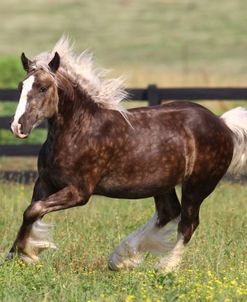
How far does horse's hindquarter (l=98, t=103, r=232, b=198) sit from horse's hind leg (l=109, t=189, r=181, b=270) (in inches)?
15.9

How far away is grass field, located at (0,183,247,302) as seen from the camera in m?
7.30

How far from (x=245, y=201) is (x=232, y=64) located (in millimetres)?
28879

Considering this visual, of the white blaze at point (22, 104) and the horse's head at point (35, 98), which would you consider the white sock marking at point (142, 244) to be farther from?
the white blaze at point (22, 104)

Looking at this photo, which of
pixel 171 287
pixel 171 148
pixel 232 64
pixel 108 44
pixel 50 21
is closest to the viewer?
pixel 171 287

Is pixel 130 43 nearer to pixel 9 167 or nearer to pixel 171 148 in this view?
pixel 9 167

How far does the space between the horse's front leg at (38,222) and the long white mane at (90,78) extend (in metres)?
0.85

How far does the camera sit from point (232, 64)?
134ft

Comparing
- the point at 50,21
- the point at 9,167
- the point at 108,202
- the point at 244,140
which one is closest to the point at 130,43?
the point at 50,21

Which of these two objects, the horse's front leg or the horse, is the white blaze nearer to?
the horse

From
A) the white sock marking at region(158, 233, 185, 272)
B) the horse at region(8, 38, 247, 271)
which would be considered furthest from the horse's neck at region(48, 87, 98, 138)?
the white sock marking at region(158, 233, 185, 272)

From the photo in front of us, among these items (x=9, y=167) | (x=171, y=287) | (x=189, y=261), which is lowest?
(x=9, y=167)

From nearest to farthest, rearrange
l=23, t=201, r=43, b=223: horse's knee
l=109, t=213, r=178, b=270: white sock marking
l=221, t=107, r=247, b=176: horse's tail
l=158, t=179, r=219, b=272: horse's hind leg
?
l=23, t=201, r=43, b=223: horse's knee < l=109, t=213, r=178, b=270: white sock marking < l=158, t=179, r=219, b=272: horse's hind leg < l=221, t=107, r=247, b=176: horse's tail

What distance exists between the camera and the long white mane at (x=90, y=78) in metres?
8.84

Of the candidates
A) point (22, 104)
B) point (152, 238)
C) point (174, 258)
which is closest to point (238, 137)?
point (152, 238)
